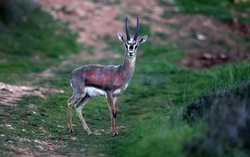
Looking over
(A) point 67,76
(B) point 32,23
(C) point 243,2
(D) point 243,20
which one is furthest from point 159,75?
(C) point 243,2

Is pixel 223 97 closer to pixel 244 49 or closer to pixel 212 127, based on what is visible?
pixel 212 127

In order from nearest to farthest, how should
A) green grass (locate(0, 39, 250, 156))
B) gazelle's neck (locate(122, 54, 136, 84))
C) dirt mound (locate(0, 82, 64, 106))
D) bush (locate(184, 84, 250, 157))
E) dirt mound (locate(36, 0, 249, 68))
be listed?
bush (locate(184, 84, 250, 157)), green grass (locate(0, 39, 250, 156)), gazelle's neck (locate(122, 54, 136, 84)), dirt mound (locate(0, 82, 64, 106)), dirt mound (locate(36, 0, 249, 68))

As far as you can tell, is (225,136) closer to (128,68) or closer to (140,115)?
(128,68)

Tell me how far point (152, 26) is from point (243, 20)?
638 centimetres

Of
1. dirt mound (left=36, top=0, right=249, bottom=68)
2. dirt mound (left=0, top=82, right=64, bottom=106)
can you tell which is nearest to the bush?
dirt mound (left=0, top=82, right=64, bottom=106)

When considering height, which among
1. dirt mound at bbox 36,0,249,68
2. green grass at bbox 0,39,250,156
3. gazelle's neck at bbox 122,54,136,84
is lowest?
green grass at bbox 0,39,250,156

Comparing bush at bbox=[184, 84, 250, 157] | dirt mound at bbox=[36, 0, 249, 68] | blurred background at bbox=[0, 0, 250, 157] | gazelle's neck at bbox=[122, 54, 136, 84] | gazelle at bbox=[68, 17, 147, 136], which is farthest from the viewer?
dirt mound at bbox=[36, 0, 249, 68]

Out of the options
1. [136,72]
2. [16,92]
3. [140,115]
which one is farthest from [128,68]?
[136,72]

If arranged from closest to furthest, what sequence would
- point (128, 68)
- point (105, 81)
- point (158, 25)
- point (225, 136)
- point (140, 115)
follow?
point (225, 136) → point (105, 81) → point (128, 68) → point (140, 115) → point (158, 25)

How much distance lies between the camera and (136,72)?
20.5 m

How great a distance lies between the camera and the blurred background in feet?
27.4

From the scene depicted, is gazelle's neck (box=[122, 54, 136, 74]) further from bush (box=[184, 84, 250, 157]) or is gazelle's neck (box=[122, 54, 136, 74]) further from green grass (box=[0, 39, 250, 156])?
bush (box=[184, 84, 250, 157])

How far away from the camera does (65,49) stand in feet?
79.1

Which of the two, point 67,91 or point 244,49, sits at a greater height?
point 244,49
